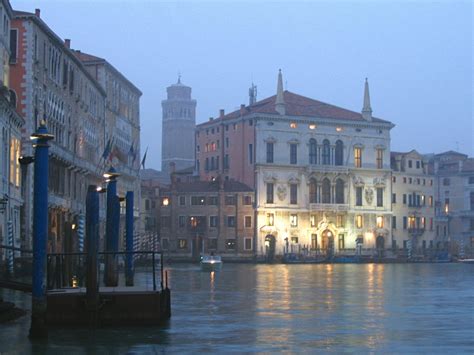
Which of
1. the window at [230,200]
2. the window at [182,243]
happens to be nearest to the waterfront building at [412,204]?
the window at [230,200]

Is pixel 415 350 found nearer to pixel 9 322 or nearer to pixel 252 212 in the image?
pixel 9 322

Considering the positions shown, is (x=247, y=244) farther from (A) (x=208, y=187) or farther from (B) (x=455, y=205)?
(B) (x=455, y=205)

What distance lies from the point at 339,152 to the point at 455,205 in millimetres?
22781

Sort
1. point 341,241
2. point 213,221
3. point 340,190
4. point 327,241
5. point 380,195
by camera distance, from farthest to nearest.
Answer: point 380,195, point 340,190, point 341,241, point 327,241, point 213,221

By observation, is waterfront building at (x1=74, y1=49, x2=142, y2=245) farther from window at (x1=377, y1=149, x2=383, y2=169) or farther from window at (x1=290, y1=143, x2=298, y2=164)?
window at (x1=377, y1=149, x2=383, y2=169)

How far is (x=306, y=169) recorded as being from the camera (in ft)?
333

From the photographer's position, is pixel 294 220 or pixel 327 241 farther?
pixel 327 241

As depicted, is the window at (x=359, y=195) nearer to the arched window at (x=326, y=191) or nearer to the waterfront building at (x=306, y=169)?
the waterfront building at (x=306, y=169)

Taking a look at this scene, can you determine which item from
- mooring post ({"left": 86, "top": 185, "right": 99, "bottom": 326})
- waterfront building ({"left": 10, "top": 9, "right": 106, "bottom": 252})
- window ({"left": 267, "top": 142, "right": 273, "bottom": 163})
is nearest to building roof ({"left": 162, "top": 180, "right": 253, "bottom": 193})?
window ({"left": 267, "top": 142, "right": 273, "bottom": 163})

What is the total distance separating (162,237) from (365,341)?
7598 centimetres

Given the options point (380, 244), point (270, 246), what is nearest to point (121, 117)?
point (270, 246)

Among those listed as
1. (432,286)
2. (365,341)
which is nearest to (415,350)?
(365,341)

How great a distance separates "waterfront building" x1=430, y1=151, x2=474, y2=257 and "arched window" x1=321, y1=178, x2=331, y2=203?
19636 millimetres

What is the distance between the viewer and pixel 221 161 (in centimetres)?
10294
